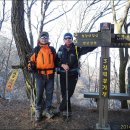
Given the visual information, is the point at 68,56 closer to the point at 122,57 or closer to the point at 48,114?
the point at 48,114

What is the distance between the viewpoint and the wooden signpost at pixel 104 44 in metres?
6.57

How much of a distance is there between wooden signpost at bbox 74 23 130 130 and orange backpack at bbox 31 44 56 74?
716 mm

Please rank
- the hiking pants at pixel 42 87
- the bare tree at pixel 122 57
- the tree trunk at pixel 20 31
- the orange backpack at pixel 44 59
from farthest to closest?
the bare tree at pixel 122 57
the tree trunk at pixel 20 31
the hiking pants at pixel 42 87
the orange backpack at pixel 44 59

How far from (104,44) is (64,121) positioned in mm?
2188

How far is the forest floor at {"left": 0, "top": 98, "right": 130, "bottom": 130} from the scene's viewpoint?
6.81 m

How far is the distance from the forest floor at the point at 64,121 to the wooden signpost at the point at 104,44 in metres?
0.52

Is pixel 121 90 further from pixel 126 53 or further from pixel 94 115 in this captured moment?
pixel 94 115

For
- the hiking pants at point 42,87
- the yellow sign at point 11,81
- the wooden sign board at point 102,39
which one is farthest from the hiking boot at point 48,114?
the wooden sign board at point 102,39

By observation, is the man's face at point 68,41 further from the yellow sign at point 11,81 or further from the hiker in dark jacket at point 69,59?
the yellow sign at point 11,81

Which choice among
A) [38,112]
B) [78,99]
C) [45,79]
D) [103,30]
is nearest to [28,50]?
[45,79]

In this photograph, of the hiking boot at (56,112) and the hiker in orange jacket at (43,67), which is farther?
the hiking boot at (56,112)

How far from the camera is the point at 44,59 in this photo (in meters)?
6.76

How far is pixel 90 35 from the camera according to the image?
21.9 ft

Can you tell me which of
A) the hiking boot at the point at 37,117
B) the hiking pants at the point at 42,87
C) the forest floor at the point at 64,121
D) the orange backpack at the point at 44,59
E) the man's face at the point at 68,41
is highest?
the man's face at the point at 68,41
